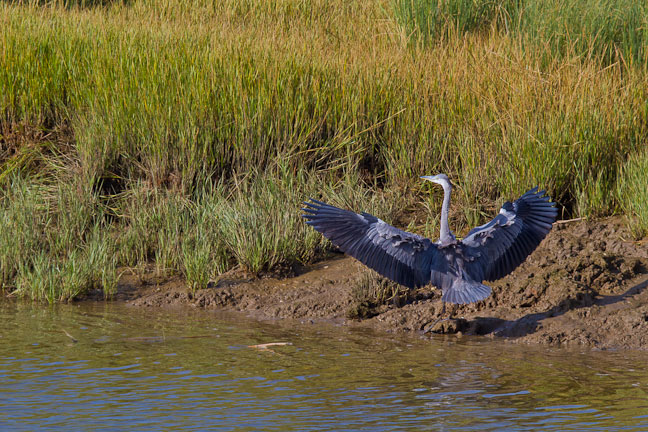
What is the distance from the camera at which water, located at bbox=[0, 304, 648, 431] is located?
12.6 feet

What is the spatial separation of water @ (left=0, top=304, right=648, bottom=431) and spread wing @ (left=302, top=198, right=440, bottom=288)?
1.45ft

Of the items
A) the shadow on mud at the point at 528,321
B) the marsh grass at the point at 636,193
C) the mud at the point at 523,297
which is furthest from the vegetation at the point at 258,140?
the shadow on mud at the point at 528,321

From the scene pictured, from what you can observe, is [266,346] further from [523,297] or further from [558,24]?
[558,24]

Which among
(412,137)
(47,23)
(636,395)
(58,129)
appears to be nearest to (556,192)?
(412,137)

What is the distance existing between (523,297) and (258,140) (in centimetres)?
265

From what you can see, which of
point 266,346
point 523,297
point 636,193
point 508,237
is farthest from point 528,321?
point 266,346

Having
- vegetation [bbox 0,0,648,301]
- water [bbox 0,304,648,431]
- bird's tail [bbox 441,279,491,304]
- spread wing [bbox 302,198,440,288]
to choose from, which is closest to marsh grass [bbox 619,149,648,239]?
vegetation [bbox 0,0,648,301]

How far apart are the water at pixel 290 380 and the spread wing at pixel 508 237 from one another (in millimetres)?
457

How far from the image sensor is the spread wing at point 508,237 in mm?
5375

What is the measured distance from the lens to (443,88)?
7.76m

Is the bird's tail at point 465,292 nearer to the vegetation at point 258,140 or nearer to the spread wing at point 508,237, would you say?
the spread wing at point 508,237

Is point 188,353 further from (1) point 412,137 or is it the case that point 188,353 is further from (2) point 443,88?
(2) point 443,88

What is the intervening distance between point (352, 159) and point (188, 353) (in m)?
2.99

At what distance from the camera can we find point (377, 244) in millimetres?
5352
